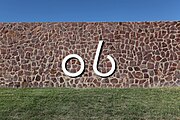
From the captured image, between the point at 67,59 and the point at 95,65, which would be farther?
the point at 67,59

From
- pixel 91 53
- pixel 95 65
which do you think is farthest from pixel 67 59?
pixel 95 65

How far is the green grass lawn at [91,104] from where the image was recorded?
12.4 m

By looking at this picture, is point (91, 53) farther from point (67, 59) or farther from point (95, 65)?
point (67, 59)

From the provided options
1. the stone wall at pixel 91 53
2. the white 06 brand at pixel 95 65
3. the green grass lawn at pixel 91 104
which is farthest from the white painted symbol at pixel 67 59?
the green grass lawn at pixel 91 104

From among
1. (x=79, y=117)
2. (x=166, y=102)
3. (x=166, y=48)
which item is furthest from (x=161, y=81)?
(x=79, y=117)

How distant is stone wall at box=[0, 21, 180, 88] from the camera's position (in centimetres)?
1797

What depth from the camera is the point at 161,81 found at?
17859 millimetres

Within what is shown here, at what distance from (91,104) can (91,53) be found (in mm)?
4807

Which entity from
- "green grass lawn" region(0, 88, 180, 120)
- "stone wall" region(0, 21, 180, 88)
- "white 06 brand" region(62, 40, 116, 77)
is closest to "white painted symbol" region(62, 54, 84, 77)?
"white 06 brand" region(62, 40, 116, 77)

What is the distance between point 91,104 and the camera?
13.6m

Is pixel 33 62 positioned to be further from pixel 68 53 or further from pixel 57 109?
pixel 57 109

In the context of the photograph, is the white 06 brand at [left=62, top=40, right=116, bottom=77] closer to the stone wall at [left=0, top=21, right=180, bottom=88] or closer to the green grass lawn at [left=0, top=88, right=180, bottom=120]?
the stone wall at [left=0, top=21, right=180, bottom=88]

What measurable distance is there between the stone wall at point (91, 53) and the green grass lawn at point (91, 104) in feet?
5.46

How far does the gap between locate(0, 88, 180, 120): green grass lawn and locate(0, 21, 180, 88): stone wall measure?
1665 mm
